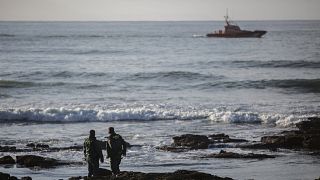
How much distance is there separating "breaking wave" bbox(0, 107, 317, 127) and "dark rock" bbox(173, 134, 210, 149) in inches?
311

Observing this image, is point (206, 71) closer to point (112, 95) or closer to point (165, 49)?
point (112, 95)

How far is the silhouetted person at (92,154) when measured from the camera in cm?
1703

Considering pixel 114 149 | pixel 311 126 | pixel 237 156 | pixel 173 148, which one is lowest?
pixel 237 156

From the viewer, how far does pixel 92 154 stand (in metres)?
17.1

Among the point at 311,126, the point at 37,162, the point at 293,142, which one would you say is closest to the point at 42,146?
the point at 37,162

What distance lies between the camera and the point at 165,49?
92.2 meters

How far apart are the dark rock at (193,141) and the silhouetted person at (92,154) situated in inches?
255

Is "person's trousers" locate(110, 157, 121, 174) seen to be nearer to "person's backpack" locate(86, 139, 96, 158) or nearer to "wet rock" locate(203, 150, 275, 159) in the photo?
"person's backpack" locate(86, 139, 96, 158)

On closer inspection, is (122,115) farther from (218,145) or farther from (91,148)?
(91,148)

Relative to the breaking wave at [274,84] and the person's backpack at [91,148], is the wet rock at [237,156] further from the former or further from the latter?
the breaking wave at [274,84]

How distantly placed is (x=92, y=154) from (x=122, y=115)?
1686cm

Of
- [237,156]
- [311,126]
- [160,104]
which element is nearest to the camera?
[237,156]

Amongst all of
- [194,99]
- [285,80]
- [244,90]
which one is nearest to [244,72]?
[285,80]

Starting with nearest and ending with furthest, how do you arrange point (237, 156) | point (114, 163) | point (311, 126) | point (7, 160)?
point (114, 163)
point (7, 160)
point (237, 156)
point (311, 126)
